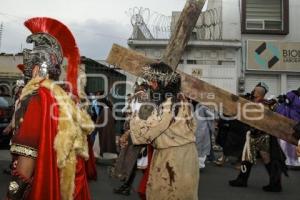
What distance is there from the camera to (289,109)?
34.1ft

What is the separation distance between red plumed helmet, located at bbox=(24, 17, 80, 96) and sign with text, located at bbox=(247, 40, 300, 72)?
13.2 metres

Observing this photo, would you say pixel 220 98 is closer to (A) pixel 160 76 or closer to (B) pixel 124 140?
(B) pixel 124 140

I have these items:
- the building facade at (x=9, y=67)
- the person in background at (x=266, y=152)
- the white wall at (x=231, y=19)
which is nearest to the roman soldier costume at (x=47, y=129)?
the person in background at (x=266, y=152)

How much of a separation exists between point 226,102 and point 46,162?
172 inches

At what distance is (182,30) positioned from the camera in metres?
8.06

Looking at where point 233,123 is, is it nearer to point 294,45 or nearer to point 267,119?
point 267,119

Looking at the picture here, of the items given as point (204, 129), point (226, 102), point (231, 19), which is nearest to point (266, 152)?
point (226, 102)

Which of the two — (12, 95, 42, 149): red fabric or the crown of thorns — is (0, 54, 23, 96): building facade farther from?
(12, 95, 42, 149): red fabric

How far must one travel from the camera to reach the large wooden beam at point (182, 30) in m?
7.98

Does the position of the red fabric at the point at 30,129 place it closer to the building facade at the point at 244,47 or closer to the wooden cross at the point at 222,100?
the wooden cross at the point at 222,100

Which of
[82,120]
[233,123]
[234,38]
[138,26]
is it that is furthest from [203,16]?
[82,120]

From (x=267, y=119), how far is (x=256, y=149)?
1101 mm

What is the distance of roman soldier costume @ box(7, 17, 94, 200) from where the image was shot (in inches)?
120

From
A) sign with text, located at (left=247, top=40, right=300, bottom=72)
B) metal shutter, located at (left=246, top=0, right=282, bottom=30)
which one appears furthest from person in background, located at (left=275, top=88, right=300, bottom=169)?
metal shutter, located at (left=246, top=0, right=282, bottom=30)
